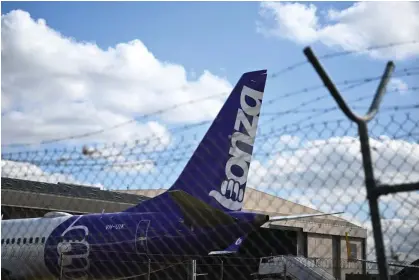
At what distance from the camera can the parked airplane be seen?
1262 cm

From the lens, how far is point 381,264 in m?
3.36

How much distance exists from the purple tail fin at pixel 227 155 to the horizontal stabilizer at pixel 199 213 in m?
1.11

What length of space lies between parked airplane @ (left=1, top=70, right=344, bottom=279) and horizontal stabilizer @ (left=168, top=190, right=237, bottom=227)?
2.3 inches

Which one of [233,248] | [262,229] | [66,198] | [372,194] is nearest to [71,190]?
[66,198]

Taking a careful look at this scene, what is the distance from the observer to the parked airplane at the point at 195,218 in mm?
12625

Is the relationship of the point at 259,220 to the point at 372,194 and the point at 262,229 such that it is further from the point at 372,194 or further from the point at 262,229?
the point at 262,229

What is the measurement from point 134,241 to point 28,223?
16.3 feet

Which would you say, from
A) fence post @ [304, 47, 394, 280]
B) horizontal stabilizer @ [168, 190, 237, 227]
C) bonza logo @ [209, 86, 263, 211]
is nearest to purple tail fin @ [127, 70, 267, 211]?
bonza logo @ [209, 86, 263, 211]

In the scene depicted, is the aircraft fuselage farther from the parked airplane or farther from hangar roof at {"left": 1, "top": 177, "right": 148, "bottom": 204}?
hangar roof at {"left": 1, "top": 177, "right": 148, "bottom": 204}

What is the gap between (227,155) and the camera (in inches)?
506

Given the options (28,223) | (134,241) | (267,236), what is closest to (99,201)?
(267,236)

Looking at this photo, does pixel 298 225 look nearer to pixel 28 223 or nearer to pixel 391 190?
pixel 28 223

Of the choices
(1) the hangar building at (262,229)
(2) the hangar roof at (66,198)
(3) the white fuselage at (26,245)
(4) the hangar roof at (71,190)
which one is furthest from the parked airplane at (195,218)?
(1) the hangar building at (262,229)

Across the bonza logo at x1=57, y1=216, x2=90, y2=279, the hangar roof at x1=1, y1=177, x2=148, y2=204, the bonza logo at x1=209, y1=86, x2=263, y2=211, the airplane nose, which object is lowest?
the bonza logo at x1=57, y1=216, x2=90, y2=279
